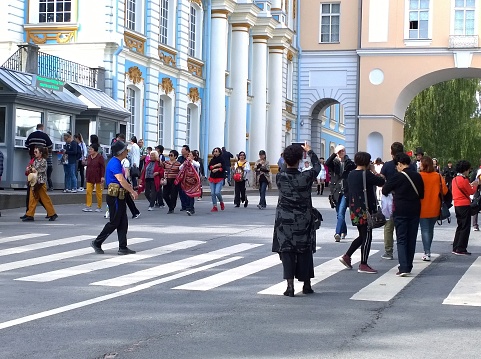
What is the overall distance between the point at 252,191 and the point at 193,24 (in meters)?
7.21

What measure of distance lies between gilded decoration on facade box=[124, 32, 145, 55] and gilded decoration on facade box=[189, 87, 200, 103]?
5.68 m

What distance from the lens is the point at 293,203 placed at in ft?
36.4

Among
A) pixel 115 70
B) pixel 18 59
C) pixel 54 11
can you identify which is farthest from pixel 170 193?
pixel 54 11

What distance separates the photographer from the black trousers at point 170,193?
2456 centimetres

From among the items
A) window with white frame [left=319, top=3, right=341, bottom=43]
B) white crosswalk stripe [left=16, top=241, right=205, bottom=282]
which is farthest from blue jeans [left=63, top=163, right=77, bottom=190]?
window with white frame [left=319, top=3, right=341, bottom=43]

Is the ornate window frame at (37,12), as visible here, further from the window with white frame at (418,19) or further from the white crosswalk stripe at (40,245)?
the window with white frame at (418,19)

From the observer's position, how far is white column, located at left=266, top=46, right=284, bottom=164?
5162cm

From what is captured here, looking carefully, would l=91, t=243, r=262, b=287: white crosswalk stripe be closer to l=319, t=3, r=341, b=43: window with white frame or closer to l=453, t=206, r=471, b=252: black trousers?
l=453, t=206, r=471, b=252: black trousers

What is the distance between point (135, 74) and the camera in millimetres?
35969

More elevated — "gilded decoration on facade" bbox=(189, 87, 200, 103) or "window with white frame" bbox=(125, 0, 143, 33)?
"window with white frame" bbox=(125, 0, 143, 33)

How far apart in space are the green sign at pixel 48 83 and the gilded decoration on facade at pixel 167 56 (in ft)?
31.3

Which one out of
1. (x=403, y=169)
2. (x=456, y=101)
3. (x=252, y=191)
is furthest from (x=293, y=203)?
(x=456, y=101)

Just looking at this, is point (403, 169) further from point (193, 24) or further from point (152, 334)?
point (193, 24)

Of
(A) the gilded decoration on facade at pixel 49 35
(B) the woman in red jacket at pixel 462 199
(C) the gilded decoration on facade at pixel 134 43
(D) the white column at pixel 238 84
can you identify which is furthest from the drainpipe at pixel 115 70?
(B) the woman in red jacket at pixel 462 199
